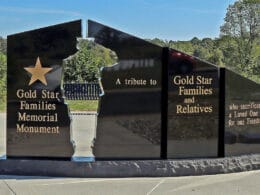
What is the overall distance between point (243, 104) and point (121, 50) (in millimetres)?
2191

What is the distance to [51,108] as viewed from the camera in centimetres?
773

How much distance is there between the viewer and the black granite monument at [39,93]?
7.70 metres

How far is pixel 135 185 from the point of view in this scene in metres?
7.06

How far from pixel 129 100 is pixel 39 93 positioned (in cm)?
131

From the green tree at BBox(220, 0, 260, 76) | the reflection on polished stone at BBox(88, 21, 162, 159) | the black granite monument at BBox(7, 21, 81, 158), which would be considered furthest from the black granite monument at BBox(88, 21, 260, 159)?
the green tree at BBox(220, 0, 260, 76)

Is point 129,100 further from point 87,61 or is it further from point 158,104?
point 87,61

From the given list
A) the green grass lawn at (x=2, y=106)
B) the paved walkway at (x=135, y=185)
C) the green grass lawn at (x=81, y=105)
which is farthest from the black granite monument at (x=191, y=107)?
the green grass lawn at (x=2, y=106)

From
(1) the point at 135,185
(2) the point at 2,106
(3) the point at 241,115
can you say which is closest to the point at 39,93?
(1) the point at 135,185

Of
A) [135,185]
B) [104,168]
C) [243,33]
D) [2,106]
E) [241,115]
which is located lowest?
[135,185]

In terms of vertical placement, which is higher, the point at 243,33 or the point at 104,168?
the point at 243,33

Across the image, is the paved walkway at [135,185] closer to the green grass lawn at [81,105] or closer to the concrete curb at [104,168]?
the concrete curb at [104,168]

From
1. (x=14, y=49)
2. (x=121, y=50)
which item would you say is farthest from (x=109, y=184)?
(x=14, y=49)

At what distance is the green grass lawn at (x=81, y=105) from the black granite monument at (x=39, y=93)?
1.06 feet

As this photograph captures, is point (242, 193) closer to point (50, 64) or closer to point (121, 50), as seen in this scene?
point (121, 50)
